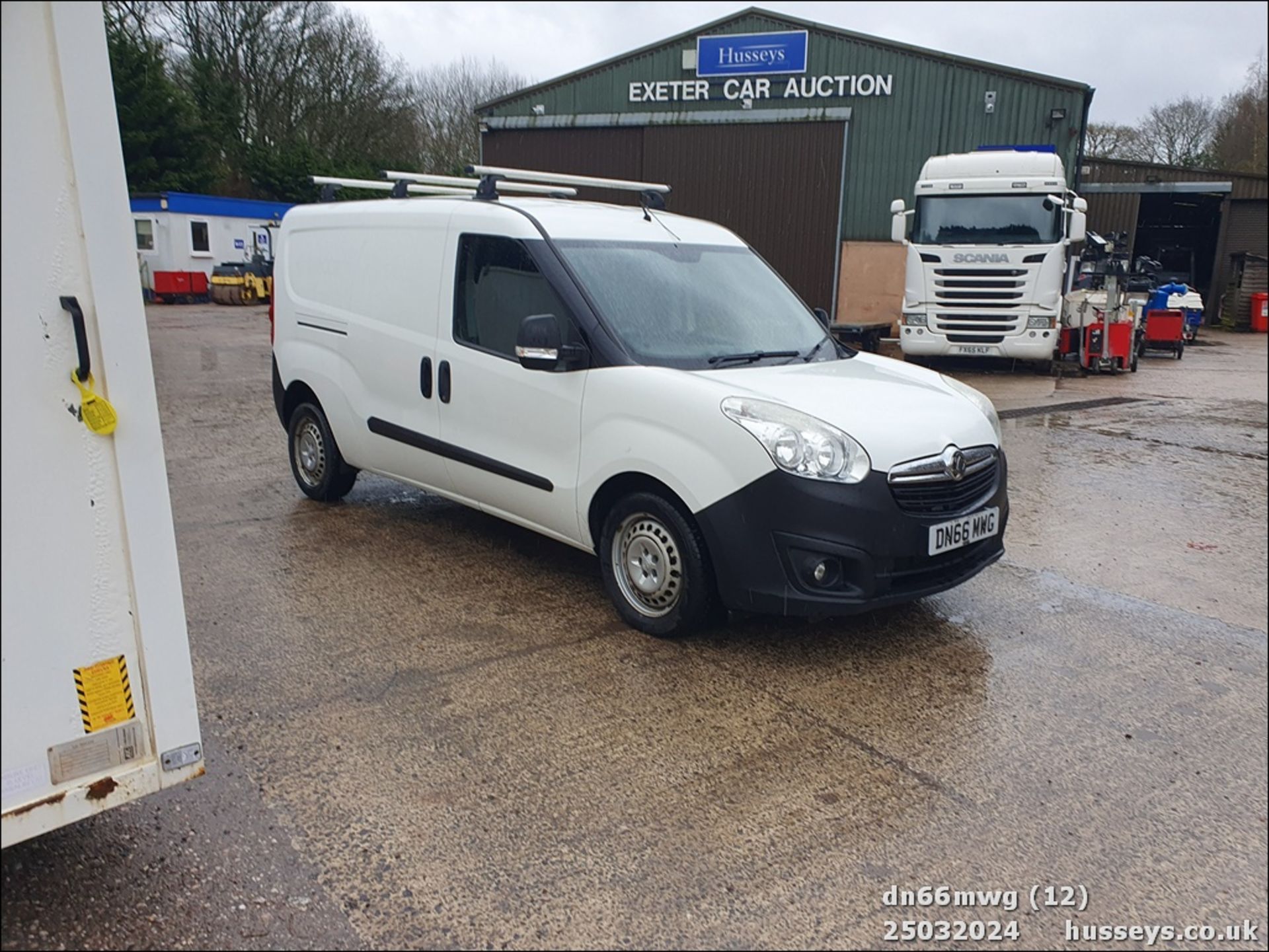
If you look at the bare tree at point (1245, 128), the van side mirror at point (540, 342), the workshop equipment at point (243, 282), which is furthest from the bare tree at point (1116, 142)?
the van side mirror at point (540, 342)

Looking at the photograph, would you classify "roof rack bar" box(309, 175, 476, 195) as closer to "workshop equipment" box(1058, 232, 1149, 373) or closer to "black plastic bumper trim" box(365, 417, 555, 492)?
"black plastic bumper trim" box(365, 417, 555, 492)

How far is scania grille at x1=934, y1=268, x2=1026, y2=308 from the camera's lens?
1523 centimetres

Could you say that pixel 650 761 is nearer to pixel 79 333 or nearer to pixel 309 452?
pixel 79 333

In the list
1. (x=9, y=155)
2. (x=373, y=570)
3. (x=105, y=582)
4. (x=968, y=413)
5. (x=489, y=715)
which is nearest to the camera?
(x=9, y=155)

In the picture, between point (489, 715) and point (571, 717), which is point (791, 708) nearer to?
point (571, 717)

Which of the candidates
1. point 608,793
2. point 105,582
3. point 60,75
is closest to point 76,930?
point 105,582

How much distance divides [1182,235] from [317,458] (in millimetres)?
32932

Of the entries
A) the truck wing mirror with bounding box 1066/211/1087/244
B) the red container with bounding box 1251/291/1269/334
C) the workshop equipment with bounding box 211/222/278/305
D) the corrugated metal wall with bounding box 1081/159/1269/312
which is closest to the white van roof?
the truck wing mirror with bounding box 1066/211/1087/244

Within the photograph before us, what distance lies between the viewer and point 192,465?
8.29 m

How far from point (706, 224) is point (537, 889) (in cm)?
436

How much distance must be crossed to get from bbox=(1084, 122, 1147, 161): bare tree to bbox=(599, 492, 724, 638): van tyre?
118 ft

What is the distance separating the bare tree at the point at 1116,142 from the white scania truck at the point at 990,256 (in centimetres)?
2255

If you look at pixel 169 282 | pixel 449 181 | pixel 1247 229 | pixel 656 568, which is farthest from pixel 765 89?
pixel 656 568

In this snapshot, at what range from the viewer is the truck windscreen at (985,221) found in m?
15.2
